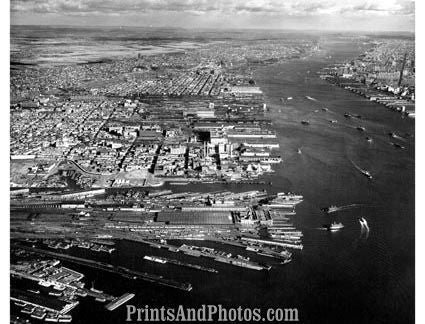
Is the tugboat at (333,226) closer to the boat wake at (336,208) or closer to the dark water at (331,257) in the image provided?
the dark water at (331,257)

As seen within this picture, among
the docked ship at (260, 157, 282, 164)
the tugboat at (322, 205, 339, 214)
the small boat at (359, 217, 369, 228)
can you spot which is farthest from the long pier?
the docked ship at (260, 157, 282, 164)

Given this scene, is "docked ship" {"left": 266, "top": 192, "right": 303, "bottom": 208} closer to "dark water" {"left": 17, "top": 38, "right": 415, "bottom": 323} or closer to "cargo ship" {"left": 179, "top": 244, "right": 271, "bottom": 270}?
"dark water" {"left": 17, "top": 38, "right": 415, "bottom": 323}

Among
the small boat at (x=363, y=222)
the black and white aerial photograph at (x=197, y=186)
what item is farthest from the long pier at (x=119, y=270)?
the small boat at (x=363, y=222)

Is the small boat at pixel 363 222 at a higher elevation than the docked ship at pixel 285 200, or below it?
below

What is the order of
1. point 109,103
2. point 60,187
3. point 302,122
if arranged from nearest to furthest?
1. point 60,187
2. point 302,122
3. point 109,103

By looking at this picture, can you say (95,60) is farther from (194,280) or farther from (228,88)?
(194,280)

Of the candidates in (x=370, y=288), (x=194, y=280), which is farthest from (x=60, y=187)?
(x=370, y=288)

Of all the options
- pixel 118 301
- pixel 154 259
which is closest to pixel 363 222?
pixel 154 259
